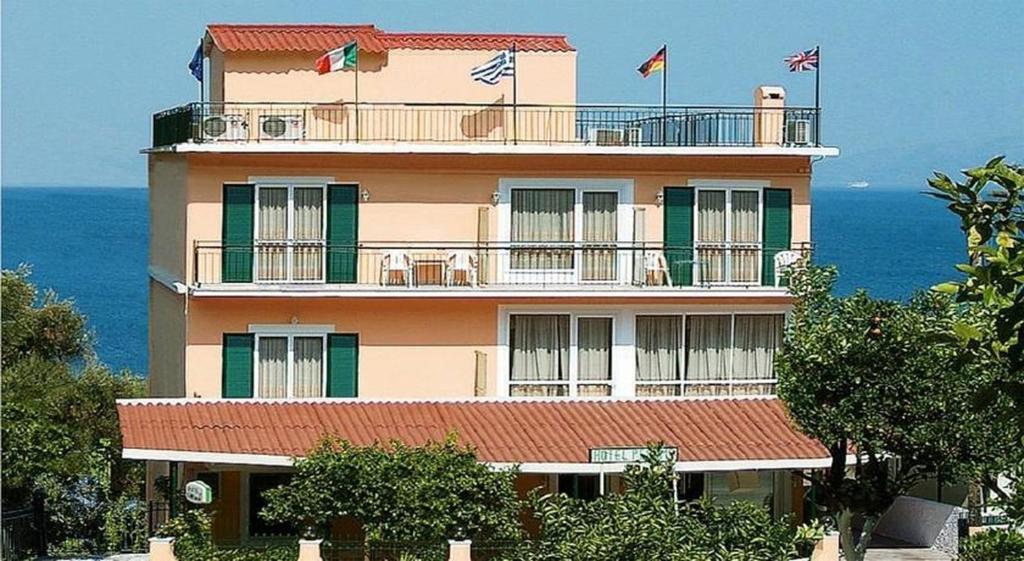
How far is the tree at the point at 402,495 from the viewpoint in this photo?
24031mm

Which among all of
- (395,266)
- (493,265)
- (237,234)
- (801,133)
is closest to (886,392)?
(801,133)

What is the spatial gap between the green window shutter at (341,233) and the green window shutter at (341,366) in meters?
0.90

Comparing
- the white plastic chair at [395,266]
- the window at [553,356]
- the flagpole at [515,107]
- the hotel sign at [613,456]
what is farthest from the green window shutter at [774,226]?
the white plastic chair at [395,266]

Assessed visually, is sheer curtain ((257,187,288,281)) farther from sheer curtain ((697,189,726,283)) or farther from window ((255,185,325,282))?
sheer curtain ((697,189,726,283))

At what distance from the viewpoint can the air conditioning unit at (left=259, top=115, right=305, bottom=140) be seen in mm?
27984

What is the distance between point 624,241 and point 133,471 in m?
11.1

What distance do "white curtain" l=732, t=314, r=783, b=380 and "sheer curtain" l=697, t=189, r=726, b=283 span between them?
834 mm

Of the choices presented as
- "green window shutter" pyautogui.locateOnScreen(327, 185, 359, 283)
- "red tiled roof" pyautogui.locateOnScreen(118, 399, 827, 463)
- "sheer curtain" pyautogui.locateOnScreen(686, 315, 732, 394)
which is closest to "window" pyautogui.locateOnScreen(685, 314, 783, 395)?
"sheer curtain" pyautogui.locateOnScreen(686, 315, 732, 394)

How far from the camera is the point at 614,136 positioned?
1139 inches

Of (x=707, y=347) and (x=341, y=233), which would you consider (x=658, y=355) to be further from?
(x=341, y=233)

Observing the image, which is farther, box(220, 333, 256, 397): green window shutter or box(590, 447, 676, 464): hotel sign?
box(220, 333, 256, 397): green window shutter

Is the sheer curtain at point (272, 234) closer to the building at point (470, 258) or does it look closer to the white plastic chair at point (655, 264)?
the building at point (470, 258)

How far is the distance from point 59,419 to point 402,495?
941cm

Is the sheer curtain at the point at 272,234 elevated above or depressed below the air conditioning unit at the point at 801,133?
below
